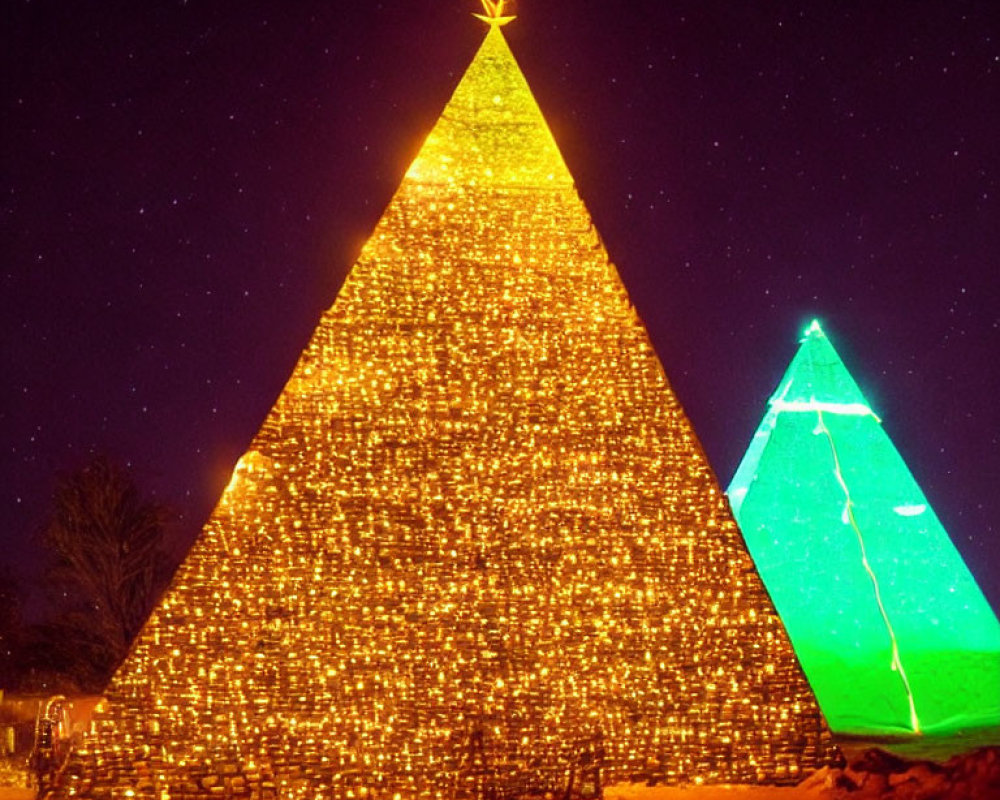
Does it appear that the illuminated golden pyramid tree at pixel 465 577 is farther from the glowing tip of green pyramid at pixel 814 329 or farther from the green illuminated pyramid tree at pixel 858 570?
the glowing tip of green pyramid at pixel 814 329

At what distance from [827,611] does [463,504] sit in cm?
478

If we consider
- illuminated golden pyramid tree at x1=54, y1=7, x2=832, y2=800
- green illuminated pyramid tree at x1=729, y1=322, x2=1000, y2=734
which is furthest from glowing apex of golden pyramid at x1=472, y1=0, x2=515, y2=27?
green illuminated pyramid tree at x1=729, y1=322, x2=1000, y2=734

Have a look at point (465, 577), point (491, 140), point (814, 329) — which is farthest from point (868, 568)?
point (491, 140)

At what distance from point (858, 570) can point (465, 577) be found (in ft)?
16.5

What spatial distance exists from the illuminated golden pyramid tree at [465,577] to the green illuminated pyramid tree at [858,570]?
3726 millimetres

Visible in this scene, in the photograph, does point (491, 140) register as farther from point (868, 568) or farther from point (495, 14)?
point (868, 568)

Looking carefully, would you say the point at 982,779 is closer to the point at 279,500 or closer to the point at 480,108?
the point at 279,500

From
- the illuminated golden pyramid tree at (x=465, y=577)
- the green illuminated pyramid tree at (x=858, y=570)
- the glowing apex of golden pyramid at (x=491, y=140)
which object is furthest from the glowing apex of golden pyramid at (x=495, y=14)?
the green illuminated pyramid tree at (x=858, y=570)

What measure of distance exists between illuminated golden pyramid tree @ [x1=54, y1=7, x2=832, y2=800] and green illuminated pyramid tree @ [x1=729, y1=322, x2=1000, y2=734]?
12.2 ft

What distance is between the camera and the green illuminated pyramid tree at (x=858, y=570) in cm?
1168

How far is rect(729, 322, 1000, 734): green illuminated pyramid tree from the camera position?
38.3ft

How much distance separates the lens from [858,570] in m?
12.1

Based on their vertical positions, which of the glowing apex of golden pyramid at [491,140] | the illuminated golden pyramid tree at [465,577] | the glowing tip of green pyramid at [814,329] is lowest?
the illuminated golden pyramid tree at [465,577]

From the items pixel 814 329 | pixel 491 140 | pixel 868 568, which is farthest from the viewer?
pixel 814 329
